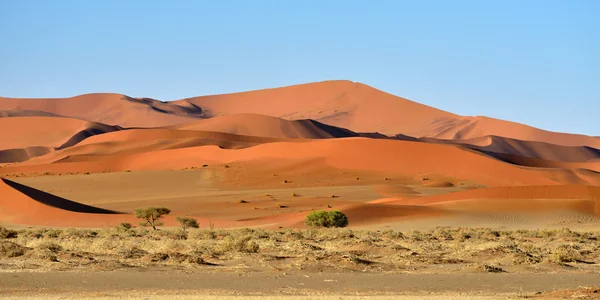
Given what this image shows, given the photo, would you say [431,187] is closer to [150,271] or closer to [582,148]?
[150,271]

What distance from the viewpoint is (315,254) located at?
24875 mm

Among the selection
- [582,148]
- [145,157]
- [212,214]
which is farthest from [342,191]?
[582,148]

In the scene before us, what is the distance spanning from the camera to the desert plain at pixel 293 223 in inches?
743

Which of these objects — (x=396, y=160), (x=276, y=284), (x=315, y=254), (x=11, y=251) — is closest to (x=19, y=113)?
(x=396, y=160)

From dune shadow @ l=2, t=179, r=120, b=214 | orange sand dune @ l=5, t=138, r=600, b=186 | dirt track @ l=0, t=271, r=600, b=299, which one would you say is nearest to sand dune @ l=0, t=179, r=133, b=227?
dune shadow @ l=2, t=179, r=120, b=214

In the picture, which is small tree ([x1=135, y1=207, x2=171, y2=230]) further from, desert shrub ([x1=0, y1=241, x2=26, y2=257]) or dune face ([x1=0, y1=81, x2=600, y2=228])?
desert shrub ([x1=0, y1=241, x2=26, y2=257])

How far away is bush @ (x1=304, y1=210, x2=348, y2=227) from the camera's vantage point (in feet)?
137

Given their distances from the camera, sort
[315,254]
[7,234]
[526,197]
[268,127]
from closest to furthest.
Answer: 1. [315,254]
2. [7,234]
3. [526,197]
4. [268,127]

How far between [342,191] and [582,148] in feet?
351

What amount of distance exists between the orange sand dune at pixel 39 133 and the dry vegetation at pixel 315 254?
11234 centimetres

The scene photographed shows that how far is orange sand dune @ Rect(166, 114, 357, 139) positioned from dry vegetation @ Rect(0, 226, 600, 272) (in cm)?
10414

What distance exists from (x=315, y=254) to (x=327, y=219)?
17.0 m

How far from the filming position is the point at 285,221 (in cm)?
4500

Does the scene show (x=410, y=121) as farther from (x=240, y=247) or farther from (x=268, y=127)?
(x=240, y=247)
